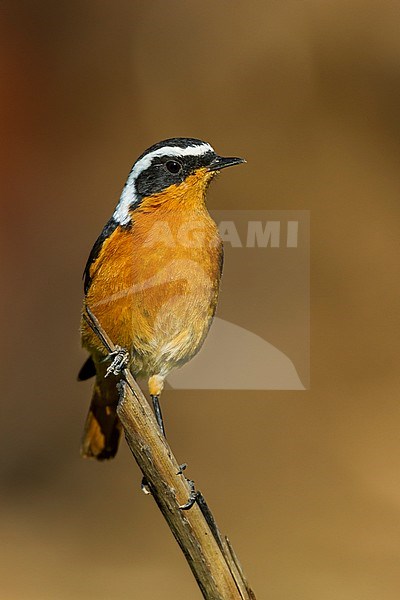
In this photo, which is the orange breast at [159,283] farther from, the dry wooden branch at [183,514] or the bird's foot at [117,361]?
the dry wooden branch at [183,514]

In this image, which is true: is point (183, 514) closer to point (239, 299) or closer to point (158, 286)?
point (158, 286)

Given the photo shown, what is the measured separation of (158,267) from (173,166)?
7.3 inches

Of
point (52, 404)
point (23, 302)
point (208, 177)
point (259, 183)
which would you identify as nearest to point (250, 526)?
point (52, 404)

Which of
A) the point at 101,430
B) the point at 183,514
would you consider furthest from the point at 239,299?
the point at 183,514

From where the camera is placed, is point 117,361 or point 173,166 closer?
point 117,361

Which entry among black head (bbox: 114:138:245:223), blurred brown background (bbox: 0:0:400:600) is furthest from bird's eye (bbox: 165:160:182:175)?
blurred brown background (bbox: 0:0:400:600)

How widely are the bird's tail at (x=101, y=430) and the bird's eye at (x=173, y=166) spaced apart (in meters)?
0.51

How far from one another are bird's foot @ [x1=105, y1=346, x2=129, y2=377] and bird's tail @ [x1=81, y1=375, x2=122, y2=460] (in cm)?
33

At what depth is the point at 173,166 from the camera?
1.45 m

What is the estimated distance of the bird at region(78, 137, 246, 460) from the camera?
1440mm

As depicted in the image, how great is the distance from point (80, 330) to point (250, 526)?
132cm

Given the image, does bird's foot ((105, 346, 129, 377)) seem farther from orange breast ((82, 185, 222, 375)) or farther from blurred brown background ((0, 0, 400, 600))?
blurred brown background ((0, 0, 400, 600))

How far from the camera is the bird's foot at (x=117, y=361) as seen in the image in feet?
4.36

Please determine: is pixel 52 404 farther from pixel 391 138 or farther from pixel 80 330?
pixel 391 138
